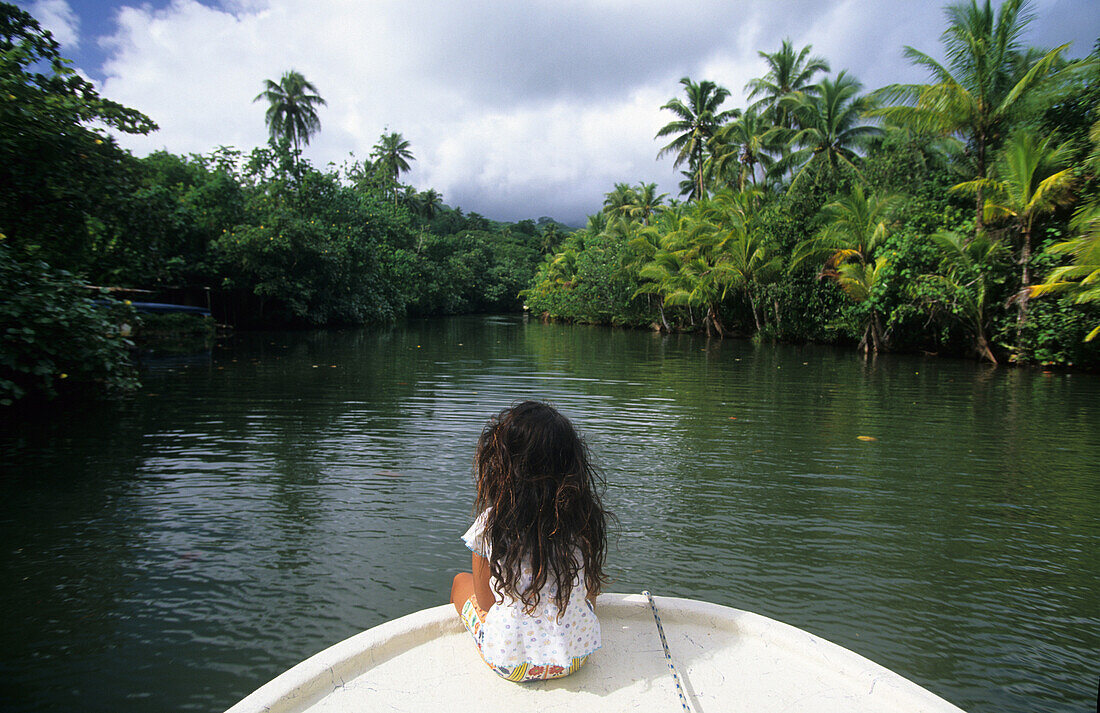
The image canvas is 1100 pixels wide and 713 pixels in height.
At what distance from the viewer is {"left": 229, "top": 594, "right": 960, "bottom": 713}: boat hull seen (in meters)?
1.76

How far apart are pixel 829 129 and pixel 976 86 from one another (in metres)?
10.7

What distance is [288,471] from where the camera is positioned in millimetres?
5168

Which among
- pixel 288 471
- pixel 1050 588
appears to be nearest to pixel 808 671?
pixel 1050 588

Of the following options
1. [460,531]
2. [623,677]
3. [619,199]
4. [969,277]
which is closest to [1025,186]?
[969,277]

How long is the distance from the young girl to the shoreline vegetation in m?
6.28

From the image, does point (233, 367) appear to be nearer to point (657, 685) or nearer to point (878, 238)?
point (657, 685)

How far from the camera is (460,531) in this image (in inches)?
154

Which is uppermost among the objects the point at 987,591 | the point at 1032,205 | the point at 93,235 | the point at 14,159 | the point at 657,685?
the point at 1032,205

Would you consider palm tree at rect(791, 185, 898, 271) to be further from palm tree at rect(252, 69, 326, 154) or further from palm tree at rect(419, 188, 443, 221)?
palm tree at rect(419, 188, 443, 221)

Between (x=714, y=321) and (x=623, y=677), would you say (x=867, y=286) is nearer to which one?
(x=714, y=321)

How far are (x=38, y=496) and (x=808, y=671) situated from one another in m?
5.19

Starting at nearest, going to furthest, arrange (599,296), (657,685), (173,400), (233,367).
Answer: (657,685)
(173,400)
(233,367)
(599,296)

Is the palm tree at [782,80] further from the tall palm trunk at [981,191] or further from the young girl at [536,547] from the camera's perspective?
the young girl at [536,547]

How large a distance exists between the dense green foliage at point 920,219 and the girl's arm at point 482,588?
39.5 ft
